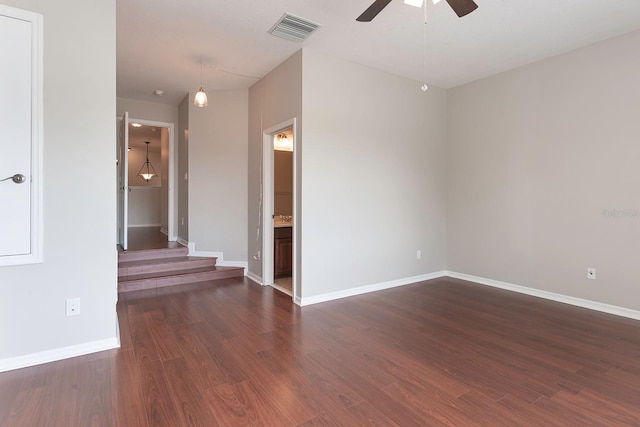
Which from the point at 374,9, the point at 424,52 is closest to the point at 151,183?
the point at 424,52

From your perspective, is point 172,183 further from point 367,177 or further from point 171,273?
point 367,177

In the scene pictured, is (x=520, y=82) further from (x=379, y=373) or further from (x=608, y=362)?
(x=379, y=373)

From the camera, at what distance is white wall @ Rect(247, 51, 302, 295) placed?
150 inches

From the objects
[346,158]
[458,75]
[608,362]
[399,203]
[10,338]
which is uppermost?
[458,75]

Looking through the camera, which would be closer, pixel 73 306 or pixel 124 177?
pixel 73 306

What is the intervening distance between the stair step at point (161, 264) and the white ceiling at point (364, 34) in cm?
259

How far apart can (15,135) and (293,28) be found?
2.42 m

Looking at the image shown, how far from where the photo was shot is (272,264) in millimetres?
4633

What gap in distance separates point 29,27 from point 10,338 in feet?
7.12

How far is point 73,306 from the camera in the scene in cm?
249

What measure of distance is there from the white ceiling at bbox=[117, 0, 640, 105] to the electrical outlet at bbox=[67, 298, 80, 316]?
98.2 inches

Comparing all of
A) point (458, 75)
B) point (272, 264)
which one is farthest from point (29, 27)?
point (458, 75)

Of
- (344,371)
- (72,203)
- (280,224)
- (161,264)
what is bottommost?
(344,371)

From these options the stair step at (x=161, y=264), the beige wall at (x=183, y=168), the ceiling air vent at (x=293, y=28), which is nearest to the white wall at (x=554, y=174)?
the ceiling air vent at (x=293, y=28)
